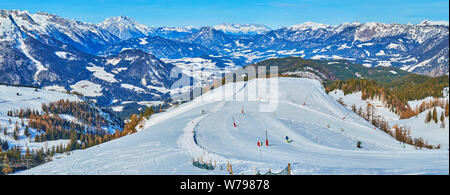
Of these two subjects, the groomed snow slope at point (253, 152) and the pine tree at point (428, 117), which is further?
the pine tree at point (428, 117)

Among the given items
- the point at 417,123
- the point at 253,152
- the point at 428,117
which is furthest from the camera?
the point at 417,123

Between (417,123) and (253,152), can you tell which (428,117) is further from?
(253,152)

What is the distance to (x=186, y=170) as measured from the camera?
856 inches

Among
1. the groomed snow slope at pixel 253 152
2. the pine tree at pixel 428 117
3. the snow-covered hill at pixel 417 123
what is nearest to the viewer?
the groomed snow slope at pixel 253 152

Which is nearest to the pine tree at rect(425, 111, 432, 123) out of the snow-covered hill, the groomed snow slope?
the snow-covered hill

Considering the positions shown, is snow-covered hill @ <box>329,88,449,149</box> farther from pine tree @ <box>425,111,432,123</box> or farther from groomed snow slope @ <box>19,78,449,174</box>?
groomed snow slope @ <box>19,78,449,174</box>

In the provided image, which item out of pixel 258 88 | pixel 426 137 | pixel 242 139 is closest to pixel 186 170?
pixel 242 139

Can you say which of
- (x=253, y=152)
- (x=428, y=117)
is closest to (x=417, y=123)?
(x=428, y=117)

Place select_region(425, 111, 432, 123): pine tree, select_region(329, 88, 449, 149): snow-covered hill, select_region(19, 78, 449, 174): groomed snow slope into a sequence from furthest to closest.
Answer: select_region(425, 111, 432, 123): pine tree < select_region(329, 88, 449, 149): snow-covered hill < select_region(19, 78, 449, 174): groomed snow slope

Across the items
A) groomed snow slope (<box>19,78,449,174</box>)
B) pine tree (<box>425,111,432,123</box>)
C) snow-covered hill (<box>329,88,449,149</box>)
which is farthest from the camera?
pine tree (<box>425,111,432,123</box>)

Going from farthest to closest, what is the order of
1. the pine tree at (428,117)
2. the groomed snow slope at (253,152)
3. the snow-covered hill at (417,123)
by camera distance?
the pine tree at (428,117) < the snow-covered hill at (417,123) < the groomed snow slope at (253,152)

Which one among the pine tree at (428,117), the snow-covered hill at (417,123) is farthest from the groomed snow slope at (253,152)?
the pine tree at (428,117)

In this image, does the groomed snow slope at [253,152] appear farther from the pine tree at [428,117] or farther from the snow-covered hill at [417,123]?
the pine tree at [428,117]
